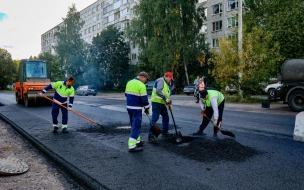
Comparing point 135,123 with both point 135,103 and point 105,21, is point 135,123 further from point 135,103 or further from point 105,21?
point 105,21

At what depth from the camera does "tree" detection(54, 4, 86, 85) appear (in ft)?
168

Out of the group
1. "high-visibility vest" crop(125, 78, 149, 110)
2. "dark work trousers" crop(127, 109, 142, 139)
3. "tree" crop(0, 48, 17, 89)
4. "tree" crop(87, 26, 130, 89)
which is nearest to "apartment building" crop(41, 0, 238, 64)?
"tree" crop(87, 26, 130, 89)

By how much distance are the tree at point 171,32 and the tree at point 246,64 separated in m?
13.6

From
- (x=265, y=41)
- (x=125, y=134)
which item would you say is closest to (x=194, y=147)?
(x=125, y=134)

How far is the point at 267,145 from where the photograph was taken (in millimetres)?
6508

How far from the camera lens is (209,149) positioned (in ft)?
20.2

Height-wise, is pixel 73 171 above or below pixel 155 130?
below

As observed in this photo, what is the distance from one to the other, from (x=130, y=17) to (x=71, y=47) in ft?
42.0

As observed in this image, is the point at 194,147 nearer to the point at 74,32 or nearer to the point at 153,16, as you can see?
the point at 153,16

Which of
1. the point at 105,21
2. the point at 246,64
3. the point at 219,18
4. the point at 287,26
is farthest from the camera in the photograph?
the point at 105,21

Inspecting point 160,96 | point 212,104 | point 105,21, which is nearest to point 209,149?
point 212,104

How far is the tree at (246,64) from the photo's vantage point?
18.1m

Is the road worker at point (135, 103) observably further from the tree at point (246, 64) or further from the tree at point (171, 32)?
the tree at point (171, 32)

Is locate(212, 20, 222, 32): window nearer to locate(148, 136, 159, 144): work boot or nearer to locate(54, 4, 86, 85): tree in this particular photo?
locate(54, 4, 86, 85): tree
